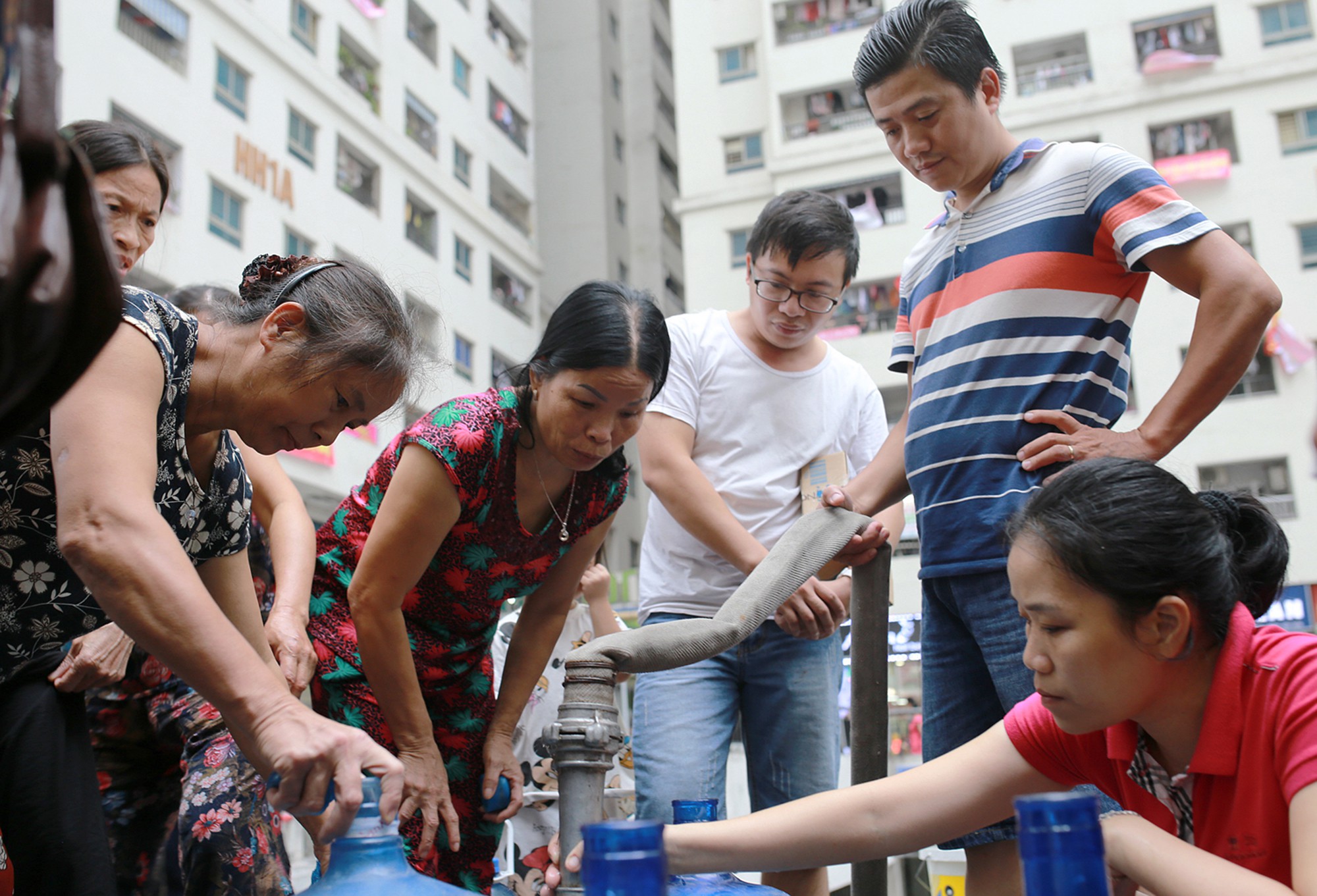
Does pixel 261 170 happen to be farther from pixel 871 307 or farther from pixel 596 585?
pixel 596 585

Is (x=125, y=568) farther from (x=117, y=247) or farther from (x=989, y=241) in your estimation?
(x=989, y=241)

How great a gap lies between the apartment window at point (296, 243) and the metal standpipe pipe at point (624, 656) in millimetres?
14914

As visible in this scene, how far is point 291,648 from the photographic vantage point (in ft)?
7.40

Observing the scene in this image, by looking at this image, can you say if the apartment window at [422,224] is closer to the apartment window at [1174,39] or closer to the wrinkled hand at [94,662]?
the apartment window at [1174,39]

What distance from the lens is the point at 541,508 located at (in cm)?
235

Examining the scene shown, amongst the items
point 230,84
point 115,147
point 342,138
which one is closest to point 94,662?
point 115,147

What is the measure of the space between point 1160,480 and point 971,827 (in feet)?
1.85

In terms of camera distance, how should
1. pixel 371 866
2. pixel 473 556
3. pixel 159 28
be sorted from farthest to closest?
pixel 159 28 < pixel 473 556 < pixel 371 866

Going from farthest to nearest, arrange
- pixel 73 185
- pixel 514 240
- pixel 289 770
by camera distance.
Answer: pixel 514 240, pixel 289 770, pixel 73 185

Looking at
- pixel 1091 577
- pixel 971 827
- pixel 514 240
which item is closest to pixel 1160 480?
pixel 1091 577

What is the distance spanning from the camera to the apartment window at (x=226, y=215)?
14.4m

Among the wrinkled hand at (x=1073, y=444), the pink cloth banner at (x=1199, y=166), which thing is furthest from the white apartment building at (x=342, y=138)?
the pink cloth banner at (x=1199, y=166)

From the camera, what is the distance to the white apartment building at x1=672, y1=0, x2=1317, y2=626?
711 inches

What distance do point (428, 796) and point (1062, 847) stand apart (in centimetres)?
154
